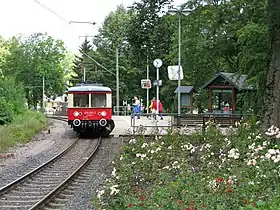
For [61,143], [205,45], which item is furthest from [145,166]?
[205,45]

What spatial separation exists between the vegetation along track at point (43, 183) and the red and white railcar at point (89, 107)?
17.7ft

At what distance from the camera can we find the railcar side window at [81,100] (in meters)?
24.1

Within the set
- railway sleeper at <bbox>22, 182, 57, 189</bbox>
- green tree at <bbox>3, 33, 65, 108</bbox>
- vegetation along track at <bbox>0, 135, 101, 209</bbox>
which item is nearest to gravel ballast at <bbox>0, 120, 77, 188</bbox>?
vegetation along track at <bbox>0, 135, 101, 209</bbox>

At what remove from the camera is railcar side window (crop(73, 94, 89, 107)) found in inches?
948

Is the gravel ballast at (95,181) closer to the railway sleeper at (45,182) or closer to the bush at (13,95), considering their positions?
the railway sleeper at (45,182)

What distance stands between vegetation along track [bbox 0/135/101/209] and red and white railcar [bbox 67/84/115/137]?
17.7ft

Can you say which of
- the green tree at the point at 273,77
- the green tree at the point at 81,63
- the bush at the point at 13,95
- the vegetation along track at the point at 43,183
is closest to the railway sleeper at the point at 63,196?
the vegetation along track at the point at 43,183

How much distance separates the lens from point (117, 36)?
7188 centimetres

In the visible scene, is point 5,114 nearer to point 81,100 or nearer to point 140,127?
point 81,100

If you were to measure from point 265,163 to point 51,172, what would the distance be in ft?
26.7

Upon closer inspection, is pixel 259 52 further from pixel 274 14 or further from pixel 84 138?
pixel 84 138

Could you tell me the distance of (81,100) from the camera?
2412 cm

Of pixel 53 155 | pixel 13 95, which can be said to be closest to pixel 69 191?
pixel 53 155

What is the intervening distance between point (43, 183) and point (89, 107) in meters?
12.2
